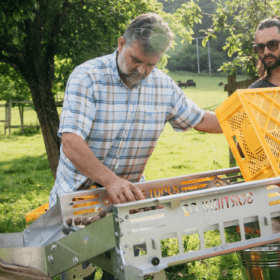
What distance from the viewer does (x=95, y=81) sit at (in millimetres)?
2348

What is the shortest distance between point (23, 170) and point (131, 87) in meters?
8.32

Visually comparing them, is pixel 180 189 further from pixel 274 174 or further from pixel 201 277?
pixel 201 277

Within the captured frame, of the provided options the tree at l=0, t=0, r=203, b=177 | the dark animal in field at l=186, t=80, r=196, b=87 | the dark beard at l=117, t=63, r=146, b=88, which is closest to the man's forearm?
the dark beard at l=117, t=63, r=146, b=88

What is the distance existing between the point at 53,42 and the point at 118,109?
14.5ft

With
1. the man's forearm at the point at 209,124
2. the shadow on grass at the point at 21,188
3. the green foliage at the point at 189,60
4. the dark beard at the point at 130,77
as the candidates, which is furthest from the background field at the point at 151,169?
the green foliage at the point at 189,60

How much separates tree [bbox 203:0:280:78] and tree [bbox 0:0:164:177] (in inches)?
67.7

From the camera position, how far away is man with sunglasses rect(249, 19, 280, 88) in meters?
2.79

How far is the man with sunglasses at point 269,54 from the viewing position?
2791mm

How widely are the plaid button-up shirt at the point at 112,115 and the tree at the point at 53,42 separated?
3.68m

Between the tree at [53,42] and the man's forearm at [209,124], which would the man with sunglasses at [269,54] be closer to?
the man's forearm at [209,124]

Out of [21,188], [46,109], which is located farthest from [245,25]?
[21,188]

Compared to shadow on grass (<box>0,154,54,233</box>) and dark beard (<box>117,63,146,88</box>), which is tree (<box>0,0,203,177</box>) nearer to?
shadow on grass (<box>0,154,54,233</box>)

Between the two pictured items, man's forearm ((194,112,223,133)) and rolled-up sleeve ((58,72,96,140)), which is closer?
rolled-up sleeve ((58,72,96,140))

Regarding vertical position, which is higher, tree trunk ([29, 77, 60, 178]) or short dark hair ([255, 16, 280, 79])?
short dark hair ([255, 16, 280, 79])
